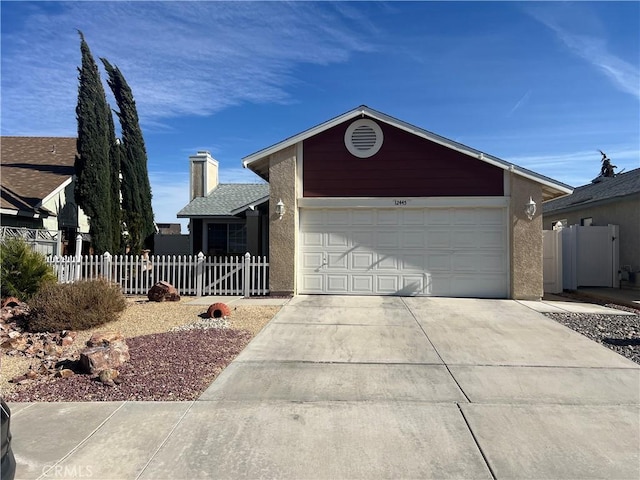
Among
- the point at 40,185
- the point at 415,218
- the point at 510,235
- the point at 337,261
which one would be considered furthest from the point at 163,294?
the point at 510,235

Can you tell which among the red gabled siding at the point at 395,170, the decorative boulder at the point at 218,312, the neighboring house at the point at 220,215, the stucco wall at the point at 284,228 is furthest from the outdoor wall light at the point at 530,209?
the neighboring house at the point at 220,215

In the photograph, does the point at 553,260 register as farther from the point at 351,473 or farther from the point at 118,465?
the point at 118,465

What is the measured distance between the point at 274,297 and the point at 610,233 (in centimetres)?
1096

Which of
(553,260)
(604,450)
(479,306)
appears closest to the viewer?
(604,450)

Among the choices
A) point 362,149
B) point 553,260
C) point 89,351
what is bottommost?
point 89,351

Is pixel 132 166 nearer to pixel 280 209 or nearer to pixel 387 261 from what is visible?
pixel 280 209

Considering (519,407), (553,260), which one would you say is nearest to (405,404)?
(519,407)

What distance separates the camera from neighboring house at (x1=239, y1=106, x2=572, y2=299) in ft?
40.9

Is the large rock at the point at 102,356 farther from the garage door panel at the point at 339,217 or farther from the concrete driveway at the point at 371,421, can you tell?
the garage door panel at the point at 339,217

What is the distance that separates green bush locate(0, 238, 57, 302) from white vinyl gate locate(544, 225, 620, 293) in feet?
45.0

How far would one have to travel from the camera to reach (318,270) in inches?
509

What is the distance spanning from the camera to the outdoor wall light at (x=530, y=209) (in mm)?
11980

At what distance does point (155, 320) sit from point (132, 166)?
11.9 metres

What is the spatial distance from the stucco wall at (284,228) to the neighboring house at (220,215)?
363 cm
